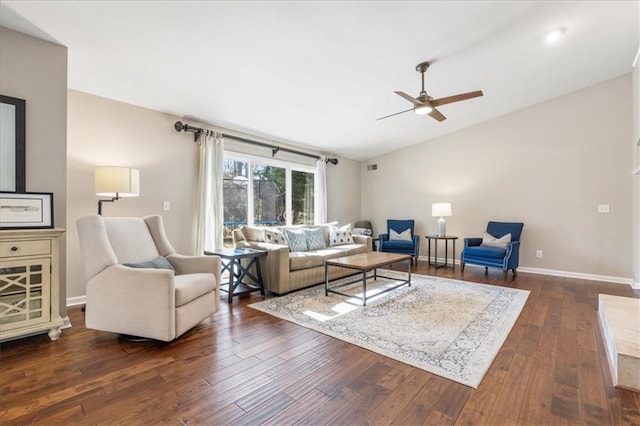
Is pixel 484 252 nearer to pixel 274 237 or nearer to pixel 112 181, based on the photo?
pixel 274 237

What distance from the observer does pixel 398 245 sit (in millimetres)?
5594

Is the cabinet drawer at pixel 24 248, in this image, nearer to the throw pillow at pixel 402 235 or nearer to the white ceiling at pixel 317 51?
the white ceiling at pixel 317 51

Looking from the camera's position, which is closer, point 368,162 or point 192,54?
point 192,54

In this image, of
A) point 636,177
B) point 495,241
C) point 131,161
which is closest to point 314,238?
point 131,161

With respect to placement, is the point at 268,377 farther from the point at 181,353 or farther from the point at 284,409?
the point at 181,353

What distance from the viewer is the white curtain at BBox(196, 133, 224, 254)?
4172mm

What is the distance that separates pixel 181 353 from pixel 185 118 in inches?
125

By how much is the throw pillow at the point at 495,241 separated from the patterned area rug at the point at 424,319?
3.50 ft

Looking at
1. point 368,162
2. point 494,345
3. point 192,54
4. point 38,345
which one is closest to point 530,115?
point 368,162

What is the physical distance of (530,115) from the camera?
5055 mm

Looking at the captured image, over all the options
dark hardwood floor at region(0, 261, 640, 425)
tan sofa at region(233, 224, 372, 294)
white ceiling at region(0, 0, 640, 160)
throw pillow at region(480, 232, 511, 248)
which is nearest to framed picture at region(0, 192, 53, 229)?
dark hardwood floor at region(0, 261, 640, 425)

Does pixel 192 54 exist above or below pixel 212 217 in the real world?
above

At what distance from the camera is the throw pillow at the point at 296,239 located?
14.5ft

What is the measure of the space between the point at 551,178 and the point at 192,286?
5564 millimetres
